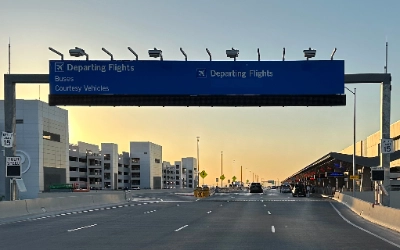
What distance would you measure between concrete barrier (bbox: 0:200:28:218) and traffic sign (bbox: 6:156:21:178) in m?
1.35

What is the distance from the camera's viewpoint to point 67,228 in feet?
74.0

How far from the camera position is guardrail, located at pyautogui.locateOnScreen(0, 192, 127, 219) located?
27891mm

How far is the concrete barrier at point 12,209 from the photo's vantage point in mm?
27222

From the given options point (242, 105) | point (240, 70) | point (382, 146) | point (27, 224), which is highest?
point (240, 70)

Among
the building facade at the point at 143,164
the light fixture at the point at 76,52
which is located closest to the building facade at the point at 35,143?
the light fixture at the point at 76,52

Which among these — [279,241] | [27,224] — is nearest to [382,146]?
[279,241]

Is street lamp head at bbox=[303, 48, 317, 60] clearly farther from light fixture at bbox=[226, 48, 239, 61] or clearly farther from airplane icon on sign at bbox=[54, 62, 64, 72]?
airplane icon on sign at bbox=[54, 62, 64, 72]

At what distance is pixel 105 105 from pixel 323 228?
1322 centimetres

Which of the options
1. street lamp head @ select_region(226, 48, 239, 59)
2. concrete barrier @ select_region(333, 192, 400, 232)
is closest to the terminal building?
concrete barrier @ select_region(333, 192, 400, 232)

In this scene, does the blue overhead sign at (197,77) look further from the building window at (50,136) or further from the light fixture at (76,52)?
the building window at (50,136)

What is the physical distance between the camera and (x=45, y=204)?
109ft

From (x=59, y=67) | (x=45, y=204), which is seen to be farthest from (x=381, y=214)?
(x=45, y=204)

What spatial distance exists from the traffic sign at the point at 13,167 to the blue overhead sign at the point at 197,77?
4172 millimetres

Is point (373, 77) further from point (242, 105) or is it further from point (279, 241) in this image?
point (279, 241)
